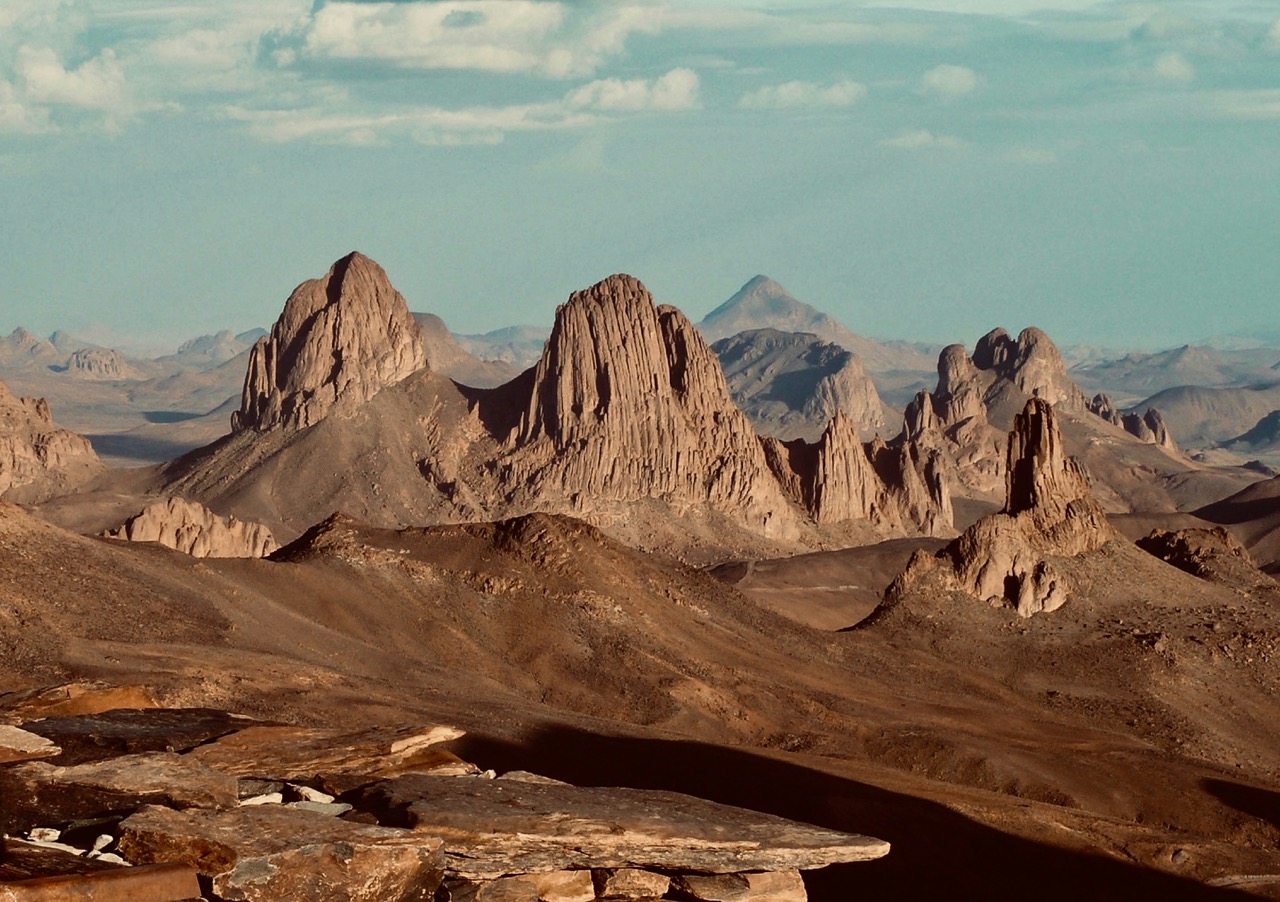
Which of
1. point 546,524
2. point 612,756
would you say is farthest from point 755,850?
point 546,524

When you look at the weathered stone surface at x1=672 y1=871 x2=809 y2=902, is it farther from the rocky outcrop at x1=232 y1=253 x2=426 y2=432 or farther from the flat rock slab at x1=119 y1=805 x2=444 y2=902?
the rocky outcrop at x1=232 y1=253 x2=426 y2=432

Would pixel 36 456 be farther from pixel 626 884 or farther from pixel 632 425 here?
pixel 626 884

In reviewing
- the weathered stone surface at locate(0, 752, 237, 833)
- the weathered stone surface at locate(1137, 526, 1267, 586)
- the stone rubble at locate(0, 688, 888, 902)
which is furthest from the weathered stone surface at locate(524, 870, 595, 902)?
the weathered stone surface at locate(1137, 526, 1267, 586)

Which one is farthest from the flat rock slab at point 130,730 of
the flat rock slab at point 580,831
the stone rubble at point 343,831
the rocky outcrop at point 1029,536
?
the rocky outcrop at point 1029,536

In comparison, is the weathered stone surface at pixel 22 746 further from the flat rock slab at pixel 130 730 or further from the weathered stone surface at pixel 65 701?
the weathered stone surface at pixel 65 701

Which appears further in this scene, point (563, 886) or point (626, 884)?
point (626, 884)

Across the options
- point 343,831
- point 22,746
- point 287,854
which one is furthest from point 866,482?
point 287,854
